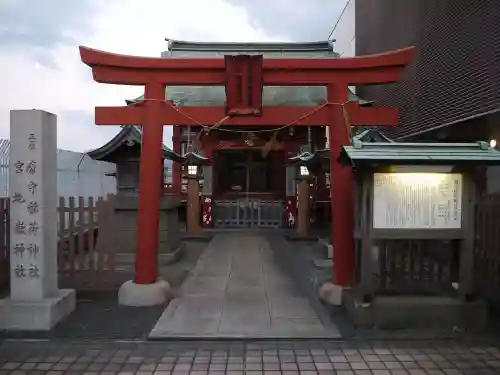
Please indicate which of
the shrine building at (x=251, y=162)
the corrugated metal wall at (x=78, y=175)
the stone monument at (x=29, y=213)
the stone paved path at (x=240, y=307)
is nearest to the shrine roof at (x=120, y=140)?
the corrugated metal wall at (x=78, y=175)

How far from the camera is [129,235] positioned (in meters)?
11.6

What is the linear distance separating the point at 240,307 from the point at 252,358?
1.97m

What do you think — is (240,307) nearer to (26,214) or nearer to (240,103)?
(240,103)

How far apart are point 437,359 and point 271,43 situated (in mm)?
20927

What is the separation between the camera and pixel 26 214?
20.8 feet

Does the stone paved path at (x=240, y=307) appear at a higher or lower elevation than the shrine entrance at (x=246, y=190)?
lower

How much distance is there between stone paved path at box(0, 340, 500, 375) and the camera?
4766 millimetres

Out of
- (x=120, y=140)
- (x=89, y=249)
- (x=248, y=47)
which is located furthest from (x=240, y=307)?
(x=248, y=47)

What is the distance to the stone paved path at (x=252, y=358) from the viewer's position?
4.77 metres

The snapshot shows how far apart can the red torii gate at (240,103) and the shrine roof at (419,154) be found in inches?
47.5

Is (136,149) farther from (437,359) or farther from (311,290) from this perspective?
(437,359)

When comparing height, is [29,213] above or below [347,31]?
below

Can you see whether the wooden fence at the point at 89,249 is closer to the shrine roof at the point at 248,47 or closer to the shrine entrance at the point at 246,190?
the shrine entrance at the point at 246,190

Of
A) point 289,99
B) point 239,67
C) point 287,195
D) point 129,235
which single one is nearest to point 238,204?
point 287,195
